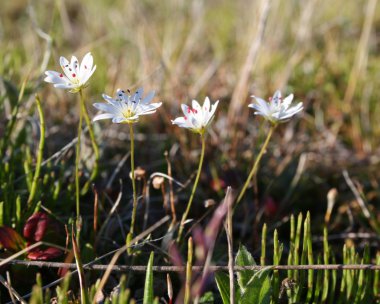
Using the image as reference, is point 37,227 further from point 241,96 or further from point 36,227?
point 241,96

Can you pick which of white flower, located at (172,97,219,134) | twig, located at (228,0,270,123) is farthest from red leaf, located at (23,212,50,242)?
twig, located at (228,0,270,123)

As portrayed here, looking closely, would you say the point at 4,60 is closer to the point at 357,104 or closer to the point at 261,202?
the point at 261,202

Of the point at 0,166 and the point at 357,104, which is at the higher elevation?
the point at 357,104

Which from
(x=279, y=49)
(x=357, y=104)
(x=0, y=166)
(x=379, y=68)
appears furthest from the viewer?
(x=279, y=49)

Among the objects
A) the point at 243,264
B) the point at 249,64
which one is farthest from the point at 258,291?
the point at 249,64

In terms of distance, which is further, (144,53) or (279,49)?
(279,49)

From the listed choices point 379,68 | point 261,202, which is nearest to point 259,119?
point 261,202
